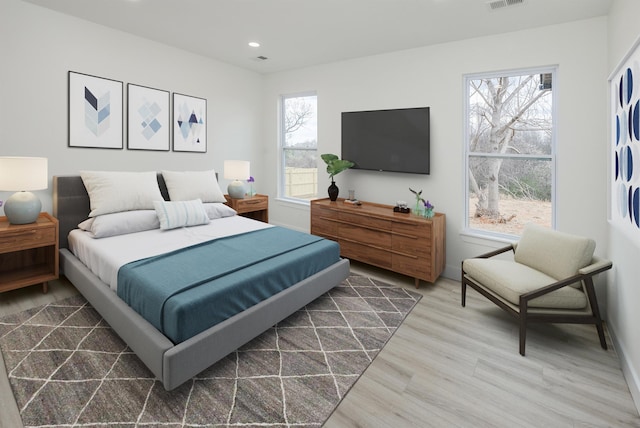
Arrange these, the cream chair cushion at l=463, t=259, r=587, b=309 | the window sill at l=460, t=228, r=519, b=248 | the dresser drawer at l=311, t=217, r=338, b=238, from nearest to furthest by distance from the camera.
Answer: the cream chair cushion at l=463, t=259, r=587, b=309 < the window sill at l=460, t=228, r=519, b=248 < the dresser drawer at l=311, t=217, r=338, b=238

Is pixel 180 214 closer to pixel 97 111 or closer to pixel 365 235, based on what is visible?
pixel 97 111

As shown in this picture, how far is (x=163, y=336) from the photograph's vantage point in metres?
1.92

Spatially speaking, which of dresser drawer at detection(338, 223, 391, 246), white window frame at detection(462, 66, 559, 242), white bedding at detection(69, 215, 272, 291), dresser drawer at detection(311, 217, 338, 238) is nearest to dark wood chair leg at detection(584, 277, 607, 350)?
white window frame at detection(462, 66, 559, 242)

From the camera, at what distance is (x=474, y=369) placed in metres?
2.18

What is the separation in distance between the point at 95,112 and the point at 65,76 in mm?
411

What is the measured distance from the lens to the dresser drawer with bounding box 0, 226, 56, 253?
109 inches

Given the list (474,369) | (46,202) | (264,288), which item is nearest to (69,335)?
(264,288)

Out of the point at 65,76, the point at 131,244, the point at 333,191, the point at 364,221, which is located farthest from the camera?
the point at 333,191

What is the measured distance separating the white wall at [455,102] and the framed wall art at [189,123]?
4.13ft

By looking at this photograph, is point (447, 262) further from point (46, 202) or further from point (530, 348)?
point (46, 202)

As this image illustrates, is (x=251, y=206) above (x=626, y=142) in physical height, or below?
below

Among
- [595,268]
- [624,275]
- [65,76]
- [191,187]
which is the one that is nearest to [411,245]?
[595,268]

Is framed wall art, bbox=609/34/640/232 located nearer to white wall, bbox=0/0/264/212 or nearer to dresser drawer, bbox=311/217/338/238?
dresser drawer, bbox=311/217/338/238

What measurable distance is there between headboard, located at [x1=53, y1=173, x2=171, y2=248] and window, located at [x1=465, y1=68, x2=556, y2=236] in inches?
167
